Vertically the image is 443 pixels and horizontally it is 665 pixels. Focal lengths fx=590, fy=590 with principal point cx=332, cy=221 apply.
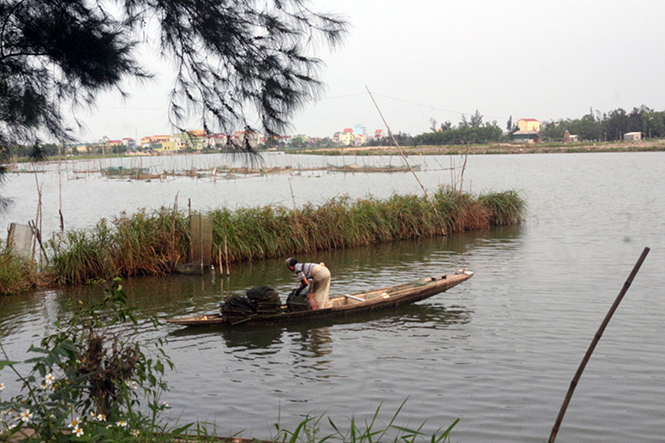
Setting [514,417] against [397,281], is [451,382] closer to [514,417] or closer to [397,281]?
[514,417]

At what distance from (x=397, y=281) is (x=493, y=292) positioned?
2271mm

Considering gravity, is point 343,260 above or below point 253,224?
below

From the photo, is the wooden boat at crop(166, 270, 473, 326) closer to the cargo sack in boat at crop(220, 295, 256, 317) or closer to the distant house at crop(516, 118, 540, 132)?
the cargo sack in boat at crop(220, 295, 256, 317)

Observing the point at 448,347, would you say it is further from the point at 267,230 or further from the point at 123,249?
the point at 123,249

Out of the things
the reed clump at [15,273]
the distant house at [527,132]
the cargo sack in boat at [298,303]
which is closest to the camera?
the cargo sack in boat at [298,303]

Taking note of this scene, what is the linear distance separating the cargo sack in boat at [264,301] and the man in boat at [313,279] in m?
0.45

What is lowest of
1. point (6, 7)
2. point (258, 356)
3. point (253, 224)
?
point (258, 356)

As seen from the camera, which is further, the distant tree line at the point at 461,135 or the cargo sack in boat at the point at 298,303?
the distant tree line at the point at 461,135

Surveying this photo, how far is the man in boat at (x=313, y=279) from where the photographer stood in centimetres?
1004

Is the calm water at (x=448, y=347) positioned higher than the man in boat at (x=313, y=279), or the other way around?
the man in boat at (x=313, y=279)

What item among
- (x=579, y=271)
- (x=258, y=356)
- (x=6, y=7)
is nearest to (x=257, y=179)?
(x=579, y=271)

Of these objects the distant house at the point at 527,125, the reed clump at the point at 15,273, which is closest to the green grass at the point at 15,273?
the reed clump at the point at 15,273

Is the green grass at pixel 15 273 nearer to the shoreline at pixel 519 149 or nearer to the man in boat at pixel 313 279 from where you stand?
the man in boat at pixel 313 279

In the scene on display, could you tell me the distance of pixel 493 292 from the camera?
40.1ft
